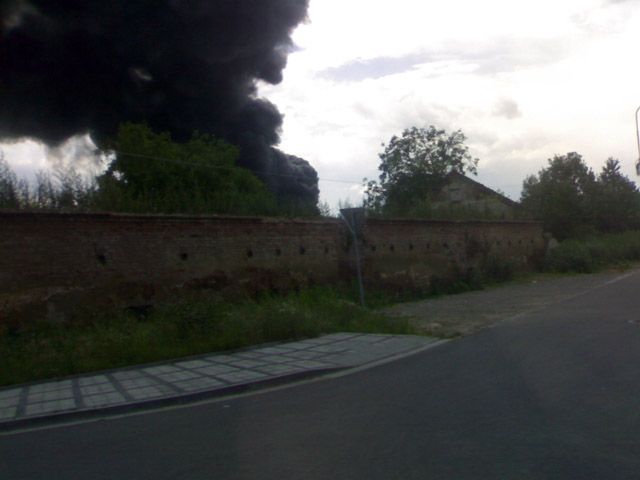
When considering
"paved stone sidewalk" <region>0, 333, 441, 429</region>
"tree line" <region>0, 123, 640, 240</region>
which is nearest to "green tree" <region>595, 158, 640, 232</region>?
"tree line" <region>0, 123, 640, 240</region>

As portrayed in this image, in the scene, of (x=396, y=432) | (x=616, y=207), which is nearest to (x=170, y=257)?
(x=396, y=432)

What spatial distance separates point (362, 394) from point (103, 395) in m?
3.45

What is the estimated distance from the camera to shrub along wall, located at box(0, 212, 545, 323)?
14930mm

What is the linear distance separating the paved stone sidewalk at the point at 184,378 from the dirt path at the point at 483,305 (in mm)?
3005

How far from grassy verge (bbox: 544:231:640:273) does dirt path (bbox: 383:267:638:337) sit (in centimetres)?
453

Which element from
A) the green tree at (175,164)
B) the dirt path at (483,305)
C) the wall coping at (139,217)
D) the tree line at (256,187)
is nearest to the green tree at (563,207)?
the tree line at (256,187)

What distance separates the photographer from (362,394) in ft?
31.3

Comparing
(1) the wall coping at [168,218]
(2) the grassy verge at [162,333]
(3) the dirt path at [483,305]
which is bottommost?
(3) the dirt path at [483,305]

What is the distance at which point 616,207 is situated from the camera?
52906 millimetres

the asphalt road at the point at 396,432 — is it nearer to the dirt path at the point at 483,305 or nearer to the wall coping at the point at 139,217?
the dirt path at the point at 483,305

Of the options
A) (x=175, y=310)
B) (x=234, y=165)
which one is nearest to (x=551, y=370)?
(x=175, y=310)

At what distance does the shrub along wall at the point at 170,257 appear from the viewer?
14.9m

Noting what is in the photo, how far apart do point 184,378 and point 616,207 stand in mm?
47491

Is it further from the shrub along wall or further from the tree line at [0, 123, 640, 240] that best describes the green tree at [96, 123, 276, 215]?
the shrub along wall
